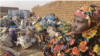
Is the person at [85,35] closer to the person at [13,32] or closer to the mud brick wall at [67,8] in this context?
the mud brick wall at [67,8]

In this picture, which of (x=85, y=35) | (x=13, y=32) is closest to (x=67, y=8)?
(x=13, y=32)

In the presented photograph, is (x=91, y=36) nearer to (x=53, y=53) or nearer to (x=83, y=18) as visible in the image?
(x=83, y=18)

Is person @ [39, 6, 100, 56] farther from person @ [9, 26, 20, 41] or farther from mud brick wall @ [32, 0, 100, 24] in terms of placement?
person @ [9, 26, 20, 41]

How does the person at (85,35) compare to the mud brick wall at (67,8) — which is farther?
the mud brick wall at (67,8)

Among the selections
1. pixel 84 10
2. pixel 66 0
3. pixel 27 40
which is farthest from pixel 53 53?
pixel 66 0

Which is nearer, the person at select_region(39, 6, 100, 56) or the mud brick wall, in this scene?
the person at select_region(39, 6, 100, 56)

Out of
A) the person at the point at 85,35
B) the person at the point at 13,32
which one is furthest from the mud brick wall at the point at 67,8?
Answer: the person at the point at 13,32

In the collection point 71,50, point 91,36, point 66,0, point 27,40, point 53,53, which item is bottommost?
point 27,40

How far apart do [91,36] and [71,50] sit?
36 cm

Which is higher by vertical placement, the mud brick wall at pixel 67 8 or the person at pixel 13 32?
the mud brick wall at pixel 67 8

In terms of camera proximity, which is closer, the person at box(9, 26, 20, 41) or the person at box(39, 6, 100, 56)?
the person at box(39, 6, 100, 56)

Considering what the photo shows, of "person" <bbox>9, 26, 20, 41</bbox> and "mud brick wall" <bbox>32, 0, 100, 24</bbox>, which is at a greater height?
"mud brick wall" <bbox>32, 0, 100, 24</bbox>

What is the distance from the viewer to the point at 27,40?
2777 mm

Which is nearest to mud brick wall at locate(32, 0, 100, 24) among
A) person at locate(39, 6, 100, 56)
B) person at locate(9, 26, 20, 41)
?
person at locate(39, 6, 100, 56)
